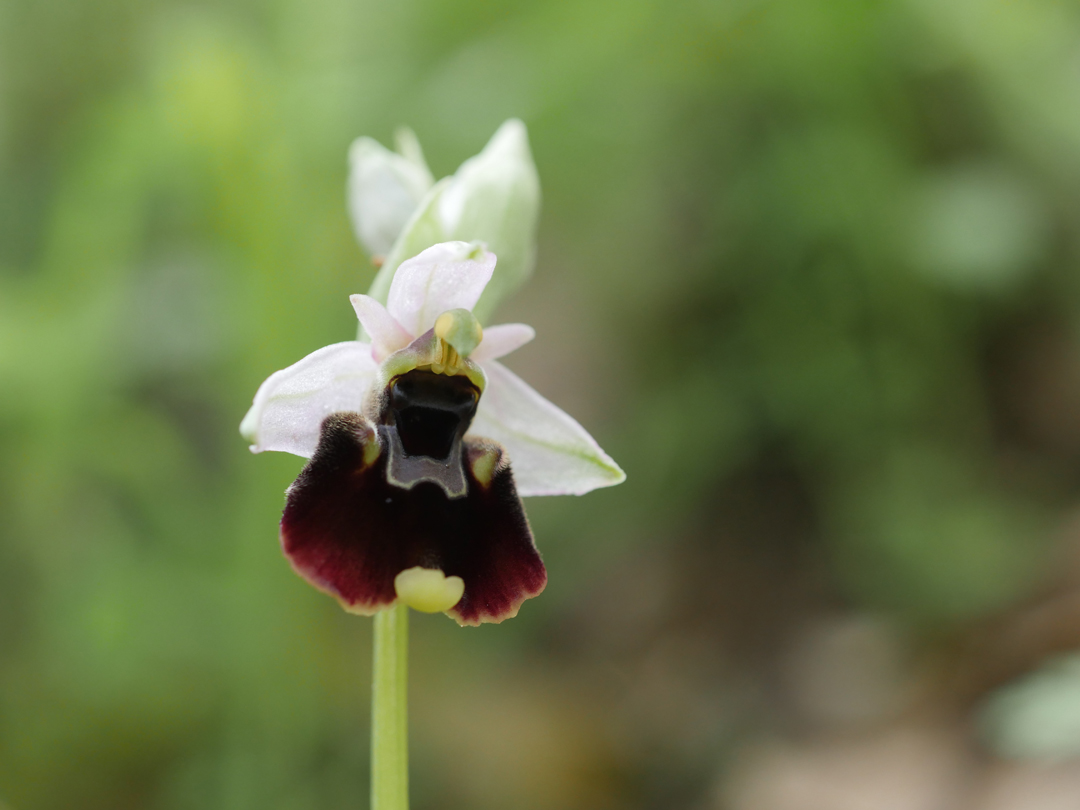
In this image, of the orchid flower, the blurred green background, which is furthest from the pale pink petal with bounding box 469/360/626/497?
the blurred green background

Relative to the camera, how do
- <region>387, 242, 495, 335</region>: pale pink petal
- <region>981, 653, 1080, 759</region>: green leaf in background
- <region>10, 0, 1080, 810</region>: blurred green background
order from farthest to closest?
<region>10, 0, 1080, 810</region>: blurred green background < <region>981, 653, 1080, 759</region>: green leaf in background < <region>387, 242, 495, 335</region>: pale pink petal

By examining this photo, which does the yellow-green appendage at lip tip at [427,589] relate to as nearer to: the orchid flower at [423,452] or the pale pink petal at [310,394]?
the orchid flower at [423,452]

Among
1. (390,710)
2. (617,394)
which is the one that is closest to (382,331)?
(390,710)

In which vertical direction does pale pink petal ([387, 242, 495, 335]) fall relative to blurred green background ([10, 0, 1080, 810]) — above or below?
below

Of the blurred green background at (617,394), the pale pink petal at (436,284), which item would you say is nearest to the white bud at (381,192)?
the pale pink petal at (436,284)

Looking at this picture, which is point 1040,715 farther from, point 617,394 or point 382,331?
point 617,394

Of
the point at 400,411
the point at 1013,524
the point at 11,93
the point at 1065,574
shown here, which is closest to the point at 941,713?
the point at 1065,574

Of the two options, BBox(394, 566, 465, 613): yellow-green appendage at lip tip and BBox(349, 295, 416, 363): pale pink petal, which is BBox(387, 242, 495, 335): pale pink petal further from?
BBox(394, 566, 465, 613): yellow-green appendage at lip tip
